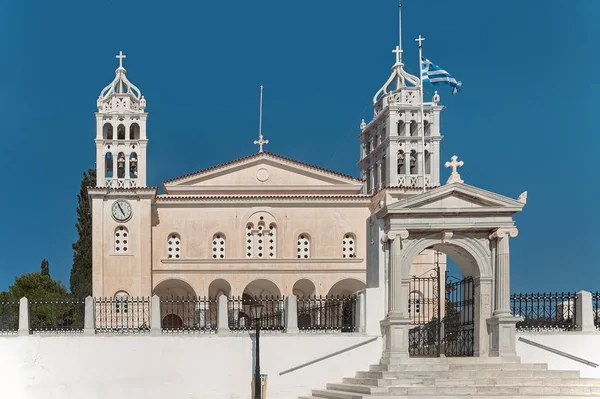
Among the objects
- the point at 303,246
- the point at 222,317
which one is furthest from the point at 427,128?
the point at 222,317

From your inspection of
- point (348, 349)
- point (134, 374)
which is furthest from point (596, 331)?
point (134, 374)

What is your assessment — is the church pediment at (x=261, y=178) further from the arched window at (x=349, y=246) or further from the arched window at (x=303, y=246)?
the arched window at (x=349, y=246)

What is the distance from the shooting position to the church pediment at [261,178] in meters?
51.9

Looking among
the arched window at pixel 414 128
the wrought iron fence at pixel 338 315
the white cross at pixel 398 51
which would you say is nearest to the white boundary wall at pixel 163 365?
the wrought iron fence at pixel 338 315

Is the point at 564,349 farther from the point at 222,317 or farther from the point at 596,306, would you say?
the point at 222,317

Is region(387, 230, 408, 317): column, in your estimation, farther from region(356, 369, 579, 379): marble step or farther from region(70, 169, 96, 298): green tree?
region(70, 169, 96, 298): green tree

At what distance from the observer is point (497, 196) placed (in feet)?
74.7

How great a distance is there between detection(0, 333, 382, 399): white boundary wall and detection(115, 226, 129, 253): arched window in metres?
24.2

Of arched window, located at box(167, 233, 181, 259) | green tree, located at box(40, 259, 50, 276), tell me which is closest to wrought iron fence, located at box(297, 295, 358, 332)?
arched window, located at box(167, 233, 181, 259)

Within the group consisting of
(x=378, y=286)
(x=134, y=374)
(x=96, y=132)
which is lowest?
(x=134, y=374)

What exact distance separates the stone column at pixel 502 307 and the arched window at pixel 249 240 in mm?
28261

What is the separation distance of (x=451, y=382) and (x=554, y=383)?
2.61 m

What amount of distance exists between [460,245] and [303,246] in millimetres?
27939

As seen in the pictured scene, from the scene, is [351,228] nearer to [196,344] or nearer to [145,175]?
[145,175]
